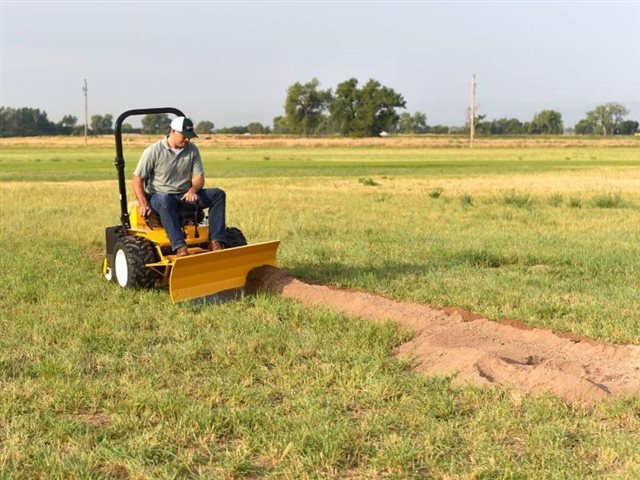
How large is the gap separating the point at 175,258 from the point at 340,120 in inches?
4372

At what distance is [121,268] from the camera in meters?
7.70

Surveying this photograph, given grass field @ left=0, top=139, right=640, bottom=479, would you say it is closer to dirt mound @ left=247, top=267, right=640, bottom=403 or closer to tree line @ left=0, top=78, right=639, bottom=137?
dirt mound @ left=247, top=267, right=640, bottom=403

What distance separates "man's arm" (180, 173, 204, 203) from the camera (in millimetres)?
7488

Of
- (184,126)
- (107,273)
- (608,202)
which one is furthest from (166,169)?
(608,202)

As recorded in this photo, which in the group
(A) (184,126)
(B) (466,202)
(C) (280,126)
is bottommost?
(B) (466,202)

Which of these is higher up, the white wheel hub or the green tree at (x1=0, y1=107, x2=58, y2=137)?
the green tree at (x1=0, y1=107, x2=58, y2=137)

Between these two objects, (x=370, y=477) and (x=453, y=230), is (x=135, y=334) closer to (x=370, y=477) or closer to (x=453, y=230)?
(x=370, y=477)

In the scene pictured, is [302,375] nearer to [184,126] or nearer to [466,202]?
[184,126]

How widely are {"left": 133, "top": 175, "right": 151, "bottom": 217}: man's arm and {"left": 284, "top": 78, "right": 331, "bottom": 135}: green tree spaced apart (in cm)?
11564

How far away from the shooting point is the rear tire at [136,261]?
7.32 m

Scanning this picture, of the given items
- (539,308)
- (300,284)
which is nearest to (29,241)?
(300,284)

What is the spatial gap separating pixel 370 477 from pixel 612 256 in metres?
7.10

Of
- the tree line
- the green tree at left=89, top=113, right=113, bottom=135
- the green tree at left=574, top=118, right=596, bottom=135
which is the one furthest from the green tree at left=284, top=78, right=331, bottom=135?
the green tree at left=574, top=118, right=596, bottom=135

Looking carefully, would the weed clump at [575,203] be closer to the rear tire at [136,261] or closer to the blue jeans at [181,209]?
the blue jeans at [181,209]
